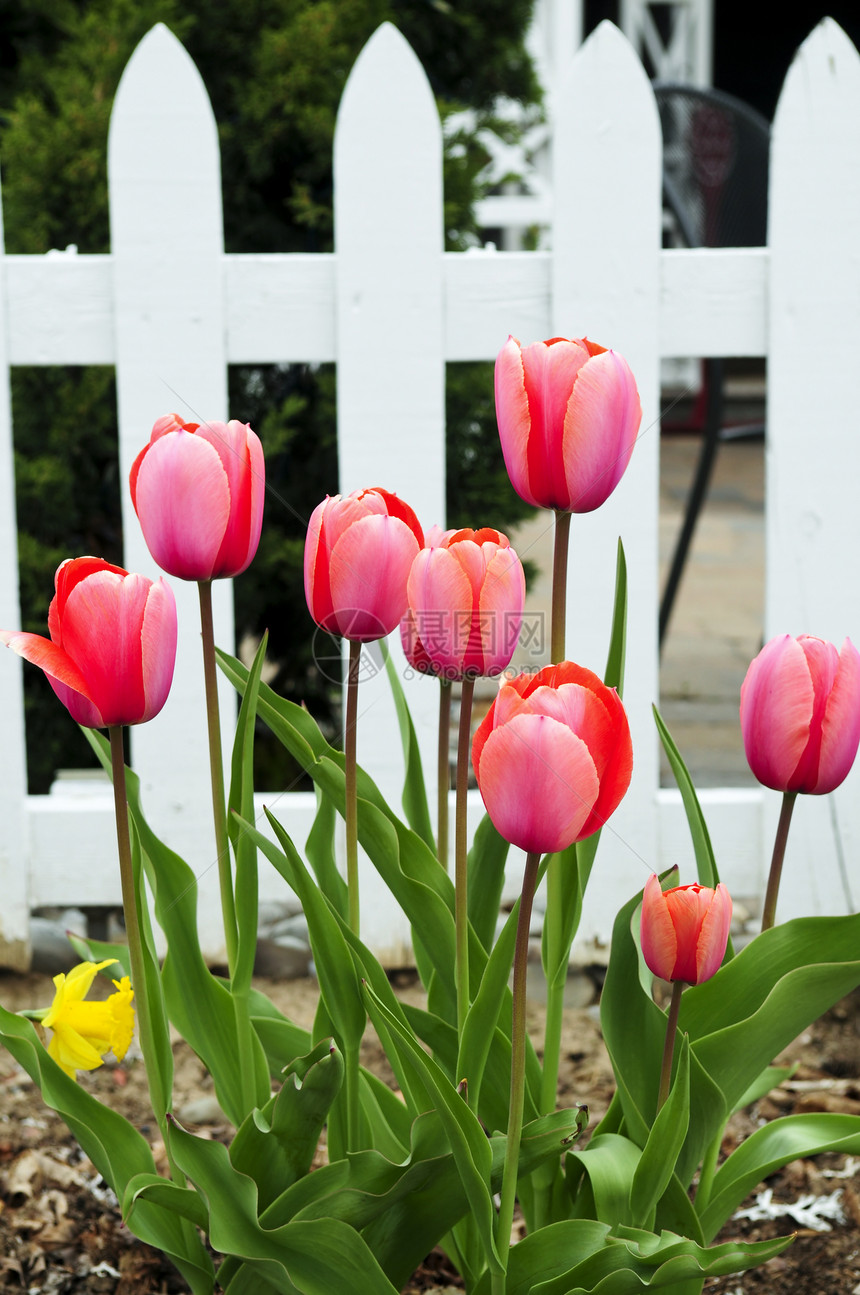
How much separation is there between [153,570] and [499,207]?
5.89 metres

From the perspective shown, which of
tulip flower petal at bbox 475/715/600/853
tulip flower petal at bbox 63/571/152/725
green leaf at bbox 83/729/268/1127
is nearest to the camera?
tulip flower petal at bbox 475/715/600/853

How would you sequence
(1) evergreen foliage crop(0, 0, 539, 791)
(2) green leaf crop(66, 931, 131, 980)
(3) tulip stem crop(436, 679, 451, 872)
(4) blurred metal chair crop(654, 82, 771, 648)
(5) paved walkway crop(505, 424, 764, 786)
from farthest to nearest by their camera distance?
(5) paved walkway crop(505, 424, 764, 786)
(4) blurred metal chair crop(654, 82, 771, 648)
(1) evergreen foliage crop(0, 0, 539, 791)
(2) green leaf crop(66, 931, 131, 980)
(3) tulip stem crop(436, 679, 451, 872)

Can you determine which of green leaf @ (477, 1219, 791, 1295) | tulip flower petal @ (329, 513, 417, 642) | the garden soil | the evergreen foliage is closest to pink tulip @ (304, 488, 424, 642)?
tulip flower petal @ (329, 513, 417, 642)

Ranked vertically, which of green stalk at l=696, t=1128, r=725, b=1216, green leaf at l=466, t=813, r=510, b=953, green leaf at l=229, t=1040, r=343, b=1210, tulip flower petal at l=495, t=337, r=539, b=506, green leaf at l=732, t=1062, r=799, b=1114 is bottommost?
green stalk at l=696, t=1128, r=725, b=1216

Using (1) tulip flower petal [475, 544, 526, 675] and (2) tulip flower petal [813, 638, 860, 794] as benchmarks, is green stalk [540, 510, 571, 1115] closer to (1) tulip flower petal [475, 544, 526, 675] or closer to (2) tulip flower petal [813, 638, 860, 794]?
(1) tulip flower petal [475, 544, 526, 675]

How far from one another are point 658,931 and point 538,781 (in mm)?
182

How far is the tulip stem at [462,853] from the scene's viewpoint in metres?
0.87

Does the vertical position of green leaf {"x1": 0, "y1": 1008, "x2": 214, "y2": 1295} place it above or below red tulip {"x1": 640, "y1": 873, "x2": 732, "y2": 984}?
below

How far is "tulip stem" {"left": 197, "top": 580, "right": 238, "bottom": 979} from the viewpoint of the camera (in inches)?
35.8

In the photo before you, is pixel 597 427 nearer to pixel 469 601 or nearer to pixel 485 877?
pixel 469 601

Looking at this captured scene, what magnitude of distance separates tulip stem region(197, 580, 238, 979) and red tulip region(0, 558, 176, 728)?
53mm

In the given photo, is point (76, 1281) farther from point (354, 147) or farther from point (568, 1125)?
point (354, 147)

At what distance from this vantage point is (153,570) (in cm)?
186

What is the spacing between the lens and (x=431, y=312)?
181 cm
